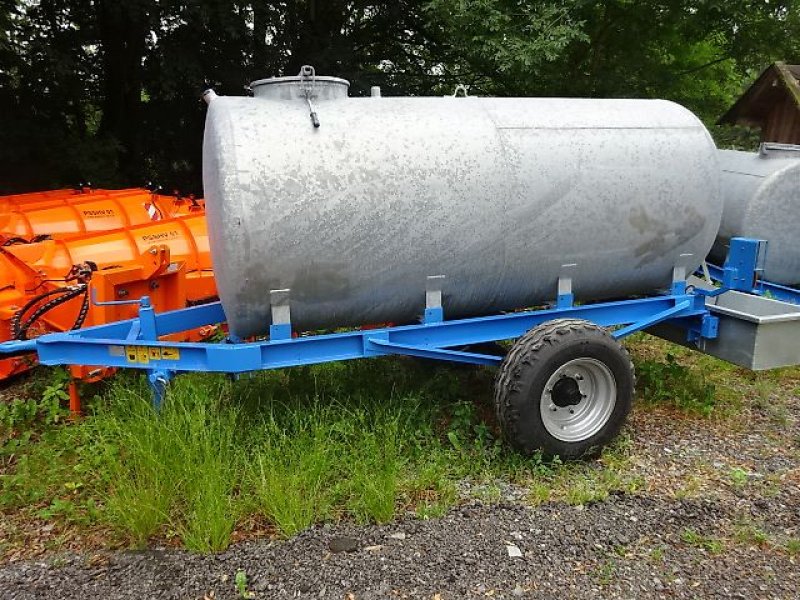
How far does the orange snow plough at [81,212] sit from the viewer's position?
6.23 m

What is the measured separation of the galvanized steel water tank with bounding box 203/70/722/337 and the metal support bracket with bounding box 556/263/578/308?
2 centimetres

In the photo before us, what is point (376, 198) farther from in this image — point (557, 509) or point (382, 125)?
point (557, 509)

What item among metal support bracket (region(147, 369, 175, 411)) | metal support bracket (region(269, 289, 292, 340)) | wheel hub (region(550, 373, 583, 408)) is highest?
metal support bracket (region(269, 289, 292, 340))

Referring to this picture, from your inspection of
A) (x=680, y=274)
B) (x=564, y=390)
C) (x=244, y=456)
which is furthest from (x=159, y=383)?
(x=680, y=274)

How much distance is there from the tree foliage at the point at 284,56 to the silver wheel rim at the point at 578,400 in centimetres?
535

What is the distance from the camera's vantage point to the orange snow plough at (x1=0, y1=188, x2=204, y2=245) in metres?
6.23

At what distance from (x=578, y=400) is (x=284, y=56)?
8.19 m

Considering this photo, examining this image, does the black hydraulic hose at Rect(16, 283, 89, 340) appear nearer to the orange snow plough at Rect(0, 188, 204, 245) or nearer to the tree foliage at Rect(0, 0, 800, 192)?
the orange snow plough at Rect(0, 188, 204, 245)

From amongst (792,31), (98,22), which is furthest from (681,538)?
(98,22)

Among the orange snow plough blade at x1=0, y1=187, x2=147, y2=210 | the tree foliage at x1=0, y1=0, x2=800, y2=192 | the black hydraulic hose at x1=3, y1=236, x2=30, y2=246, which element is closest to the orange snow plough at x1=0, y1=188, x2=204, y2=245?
the orange snow plough blade at x1=0, y1=187, x2=147, y2=210

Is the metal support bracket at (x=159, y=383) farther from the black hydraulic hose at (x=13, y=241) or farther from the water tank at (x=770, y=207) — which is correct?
the water tank at (x=770, y=207)

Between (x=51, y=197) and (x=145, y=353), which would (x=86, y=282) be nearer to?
(x=145, y=353)

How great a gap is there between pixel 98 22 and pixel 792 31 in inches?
416

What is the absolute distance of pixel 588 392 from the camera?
14.6 feet
